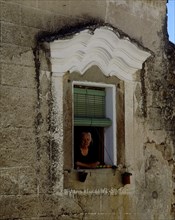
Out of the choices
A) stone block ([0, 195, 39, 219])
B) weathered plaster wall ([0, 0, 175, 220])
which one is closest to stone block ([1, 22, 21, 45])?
weathered plaster wall ([0, 0, 175, 220])

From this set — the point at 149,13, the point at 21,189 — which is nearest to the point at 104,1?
the point at 149,13

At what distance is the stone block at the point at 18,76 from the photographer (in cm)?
670

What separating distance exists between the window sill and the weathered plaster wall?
0.35 ft

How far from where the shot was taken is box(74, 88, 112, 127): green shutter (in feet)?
24.6

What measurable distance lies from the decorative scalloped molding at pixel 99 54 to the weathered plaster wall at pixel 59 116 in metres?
0.21

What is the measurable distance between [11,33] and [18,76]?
508 millimetres

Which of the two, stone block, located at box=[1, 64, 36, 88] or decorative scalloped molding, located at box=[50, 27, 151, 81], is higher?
decorative scalloped molding, located at box=[50, 27, 151, 81]

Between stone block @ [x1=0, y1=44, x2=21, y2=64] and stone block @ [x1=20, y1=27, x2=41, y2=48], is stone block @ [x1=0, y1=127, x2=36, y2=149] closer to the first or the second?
stone block @ [x1=0, y1=44, x2=21, y2=64]

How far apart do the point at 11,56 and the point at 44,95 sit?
0.65 m

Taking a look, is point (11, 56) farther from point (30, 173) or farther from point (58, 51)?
point (30, 173)

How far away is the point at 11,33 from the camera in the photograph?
267 inches

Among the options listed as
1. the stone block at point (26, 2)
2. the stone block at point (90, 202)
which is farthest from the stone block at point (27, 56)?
the stone block at point (90, 202)

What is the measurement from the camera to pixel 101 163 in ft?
25.5

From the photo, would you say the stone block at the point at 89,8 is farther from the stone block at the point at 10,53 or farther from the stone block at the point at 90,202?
the stone block at the point at 90,202
